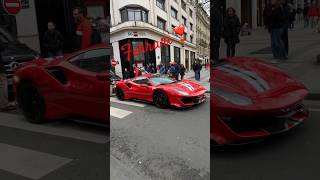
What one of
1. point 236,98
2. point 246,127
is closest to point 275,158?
point 246,127

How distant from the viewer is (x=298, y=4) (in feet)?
90.8

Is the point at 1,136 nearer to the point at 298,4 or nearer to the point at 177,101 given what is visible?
the point at 177,101

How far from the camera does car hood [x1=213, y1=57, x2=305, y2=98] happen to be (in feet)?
10.5

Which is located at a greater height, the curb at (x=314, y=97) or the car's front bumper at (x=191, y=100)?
the car's front bumper at (x=191, y=100)

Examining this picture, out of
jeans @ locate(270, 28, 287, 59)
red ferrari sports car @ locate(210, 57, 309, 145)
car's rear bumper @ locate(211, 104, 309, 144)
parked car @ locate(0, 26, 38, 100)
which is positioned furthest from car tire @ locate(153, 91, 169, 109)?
jeans @ locate(270, 28, 287, 59)

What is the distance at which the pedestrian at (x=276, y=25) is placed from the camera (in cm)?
844

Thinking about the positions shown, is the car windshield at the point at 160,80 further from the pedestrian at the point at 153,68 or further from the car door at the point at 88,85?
the car door at the point at 88,85

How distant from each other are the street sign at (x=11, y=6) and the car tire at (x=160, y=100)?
33.5 inches

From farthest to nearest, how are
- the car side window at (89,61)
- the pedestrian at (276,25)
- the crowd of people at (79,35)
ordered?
the pedestrian at (276,25), the car side window at (89,61), the crowd of people at (79,35)

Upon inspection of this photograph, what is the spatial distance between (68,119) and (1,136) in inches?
22.2

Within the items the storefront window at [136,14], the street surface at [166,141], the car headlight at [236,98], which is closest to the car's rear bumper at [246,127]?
the car headlight at [236,98]

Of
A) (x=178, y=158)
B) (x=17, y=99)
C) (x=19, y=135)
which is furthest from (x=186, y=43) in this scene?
(x=19, y=135)

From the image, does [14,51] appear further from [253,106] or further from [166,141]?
[253,106]

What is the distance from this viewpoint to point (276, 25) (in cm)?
855
